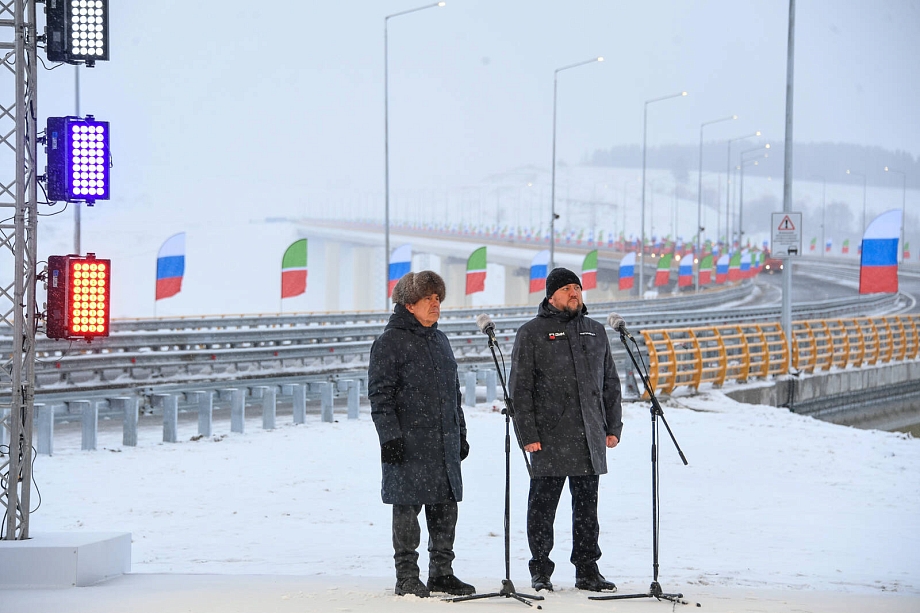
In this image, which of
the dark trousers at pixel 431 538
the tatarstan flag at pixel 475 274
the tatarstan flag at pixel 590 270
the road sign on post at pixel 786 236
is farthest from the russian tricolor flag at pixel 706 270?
the dark trousers at pixel 431 538

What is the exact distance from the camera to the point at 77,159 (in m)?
7.47

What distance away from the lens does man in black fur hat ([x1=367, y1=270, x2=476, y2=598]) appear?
6.48 m

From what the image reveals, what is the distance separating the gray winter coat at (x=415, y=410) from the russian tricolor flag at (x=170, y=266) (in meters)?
26.4

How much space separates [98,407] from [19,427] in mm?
6965

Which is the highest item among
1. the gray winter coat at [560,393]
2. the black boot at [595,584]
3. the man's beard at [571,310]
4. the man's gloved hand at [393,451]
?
the man's beard at [571,310]

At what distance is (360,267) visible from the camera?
99.6 m

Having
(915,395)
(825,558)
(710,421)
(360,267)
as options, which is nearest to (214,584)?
(825,558)

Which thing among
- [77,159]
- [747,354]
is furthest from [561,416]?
[747,354]

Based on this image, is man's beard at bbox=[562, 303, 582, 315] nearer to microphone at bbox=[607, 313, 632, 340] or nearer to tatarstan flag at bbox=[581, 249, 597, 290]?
microphone at bbox=[607, 313, 632, 340]

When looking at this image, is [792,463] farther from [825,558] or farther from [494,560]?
[494,560]

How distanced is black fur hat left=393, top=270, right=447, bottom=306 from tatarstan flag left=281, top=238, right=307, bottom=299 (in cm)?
2763

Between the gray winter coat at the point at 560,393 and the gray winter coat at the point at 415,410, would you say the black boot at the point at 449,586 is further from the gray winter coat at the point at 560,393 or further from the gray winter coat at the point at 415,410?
the gray winter coat at the point at 560,393

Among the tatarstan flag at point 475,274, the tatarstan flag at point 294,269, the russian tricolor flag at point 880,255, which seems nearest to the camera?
the russian tricolor flag at point 880,255

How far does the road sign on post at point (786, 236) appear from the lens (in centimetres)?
2170
